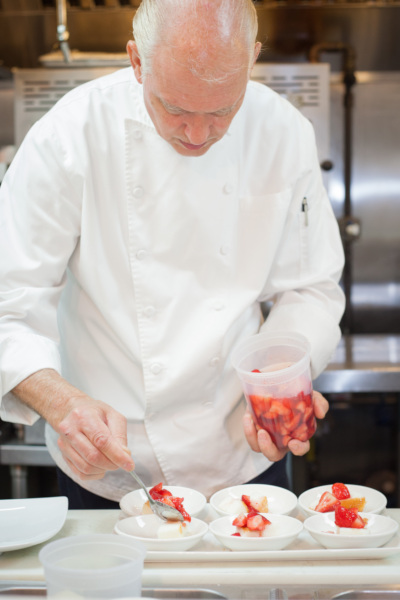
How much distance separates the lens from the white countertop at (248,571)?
3.81ft

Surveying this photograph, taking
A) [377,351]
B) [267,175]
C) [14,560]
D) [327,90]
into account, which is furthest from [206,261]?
[327,90]

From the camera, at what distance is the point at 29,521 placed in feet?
4.50

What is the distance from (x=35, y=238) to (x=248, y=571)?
852 millimetres

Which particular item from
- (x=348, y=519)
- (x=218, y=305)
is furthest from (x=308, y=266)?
(x=348, y=519)

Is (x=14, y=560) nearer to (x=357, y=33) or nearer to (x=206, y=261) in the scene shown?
(x=206, y=261)

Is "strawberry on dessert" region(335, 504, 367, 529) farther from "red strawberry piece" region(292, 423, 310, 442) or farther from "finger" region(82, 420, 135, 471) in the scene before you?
"finger" region(82, 420, 135, 471)

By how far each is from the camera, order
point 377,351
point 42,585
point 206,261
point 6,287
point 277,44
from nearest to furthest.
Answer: point 42,585
point 6,287
point 206,261
point 377,351
point 277,44

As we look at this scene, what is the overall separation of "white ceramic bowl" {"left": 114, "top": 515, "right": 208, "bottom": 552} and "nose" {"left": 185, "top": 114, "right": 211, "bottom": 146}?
746 mm

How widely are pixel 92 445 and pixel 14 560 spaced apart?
0.24m

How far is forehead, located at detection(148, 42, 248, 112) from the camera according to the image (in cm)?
135

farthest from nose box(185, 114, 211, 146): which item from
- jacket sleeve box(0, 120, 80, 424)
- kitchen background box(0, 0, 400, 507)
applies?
kitchen background box(0, 0, 400, 507)

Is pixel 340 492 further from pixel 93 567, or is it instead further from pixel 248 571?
pixel 93 567

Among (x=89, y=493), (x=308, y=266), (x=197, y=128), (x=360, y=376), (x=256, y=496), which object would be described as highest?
(x=197, y=128)

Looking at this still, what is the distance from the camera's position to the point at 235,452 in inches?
69.1
